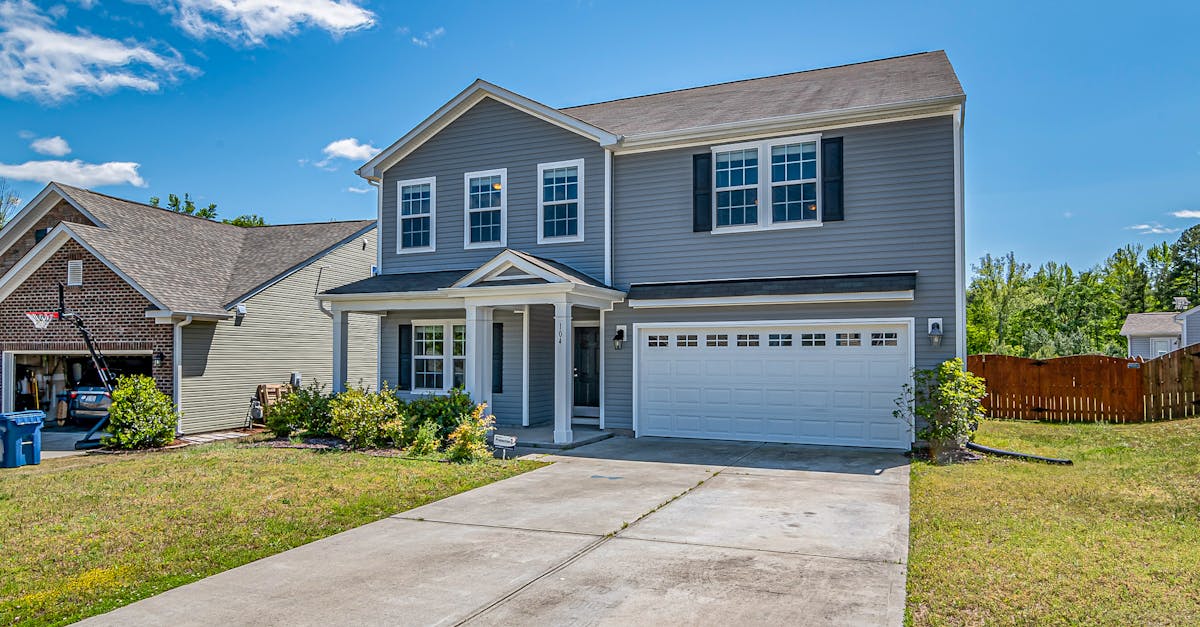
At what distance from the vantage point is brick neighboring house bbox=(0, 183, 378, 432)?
15.7 meters

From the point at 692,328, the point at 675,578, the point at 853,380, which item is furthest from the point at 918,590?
the point at 692,328

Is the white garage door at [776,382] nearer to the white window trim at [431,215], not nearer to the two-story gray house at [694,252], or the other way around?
the two-story gray house at [694,252]

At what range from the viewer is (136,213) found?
1911 centimetres

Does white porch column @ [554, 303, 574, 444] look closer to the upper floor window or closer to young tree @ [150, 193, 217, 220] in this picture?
the upper floor window

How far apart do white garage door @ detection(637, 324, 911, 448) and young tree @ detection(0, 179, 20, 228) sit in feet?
128

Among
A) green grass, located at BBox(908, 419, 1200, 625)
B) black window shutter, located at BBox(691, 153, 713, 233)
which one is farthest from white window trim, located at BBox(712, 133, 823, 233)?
green grass, located at BBox(908, 419, 1200, 625)

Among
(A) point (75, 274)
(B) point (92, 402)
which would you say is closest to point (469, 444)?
(B) point (92, 402)

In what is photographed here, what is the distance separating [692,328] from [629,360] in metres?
1.41

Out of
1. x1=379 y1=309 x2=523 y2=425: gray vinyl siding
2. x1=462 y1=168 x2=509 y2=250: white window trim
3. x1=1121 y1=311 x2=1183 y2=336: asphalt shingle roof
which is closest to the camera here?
x1=462 y1=168 x2=509 y2=250: white window trim

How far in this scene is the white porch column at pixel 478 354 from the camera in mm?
13367

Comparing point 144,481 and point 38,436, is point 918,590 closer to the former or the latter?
point 144,481

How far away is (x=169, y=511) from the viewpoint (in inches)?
317

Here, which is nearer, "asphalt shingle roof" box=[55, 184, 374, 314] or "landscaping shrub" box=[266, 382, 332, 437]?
"landscaping shrub" box=[266, 382, 332, 437]

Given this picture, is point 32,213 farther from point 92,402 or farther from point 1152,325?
point 1152,325
